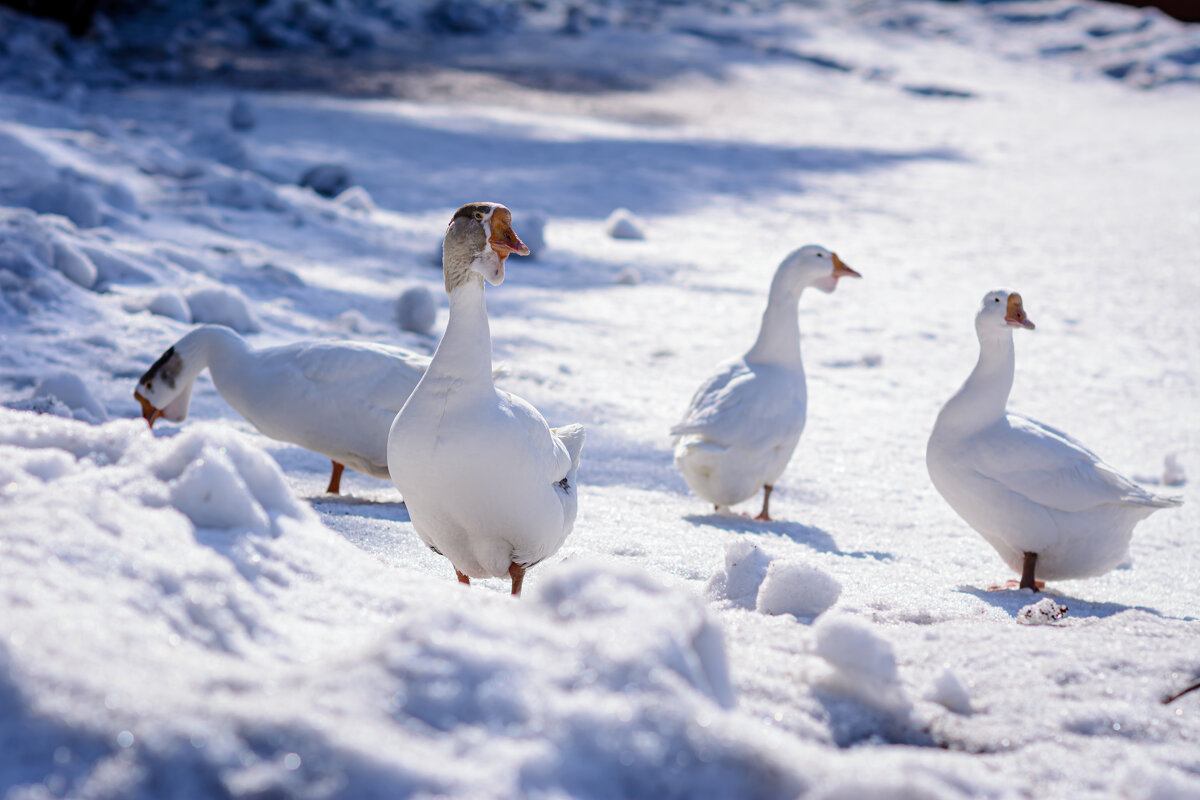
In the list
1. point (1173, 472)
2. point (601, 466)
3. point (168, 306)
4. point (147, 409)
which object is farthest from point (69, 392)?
point (1173, 472)

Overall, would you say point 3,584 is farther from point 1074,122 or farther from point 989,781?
point 1074,122

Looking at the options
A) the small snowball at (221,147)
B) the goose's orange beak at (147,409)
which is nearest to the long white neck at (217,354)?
the goose's orange beak at (147,409)

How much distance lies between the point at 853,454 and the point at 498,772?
12.9ft

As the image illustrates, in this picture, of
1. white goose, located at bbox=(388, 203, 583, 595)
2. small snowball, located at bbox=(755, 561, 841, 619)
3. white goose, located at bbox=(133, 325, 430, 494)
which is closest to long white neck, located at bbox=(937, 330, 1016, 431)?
small snowball, located at bbox=(755, 561, 841, 619)

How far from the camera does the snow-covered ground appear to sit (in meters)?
1.29

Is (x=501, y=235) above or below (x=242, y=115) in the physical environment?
below

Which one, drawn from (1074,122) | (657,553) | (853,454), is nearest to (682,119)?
(1074,122)

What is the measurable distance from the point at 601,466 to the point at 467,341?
1.76 m

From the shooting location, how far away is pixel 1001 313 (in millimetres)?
3627

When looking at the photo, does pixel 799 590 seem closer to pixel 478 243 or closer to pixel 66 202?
pixel 478 243

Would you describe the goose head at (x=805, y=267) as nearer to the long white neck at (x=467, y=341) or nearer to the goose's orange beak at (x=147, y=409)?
the long white neck at (x=467, y=341)

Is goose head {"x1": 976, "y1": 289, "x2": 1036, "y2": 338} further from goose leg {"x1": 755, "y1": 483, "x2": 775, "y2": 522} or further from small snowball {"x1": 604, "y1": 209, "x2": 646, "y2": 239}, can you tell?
small snowball {"x1": 604, "y1": 209, "x2": 646, "y2": 239}

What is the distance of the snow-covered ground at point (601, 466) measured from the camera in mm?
1285

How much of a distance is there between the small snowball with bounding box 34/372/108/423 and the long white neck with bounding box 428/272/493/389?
149 centimetres
